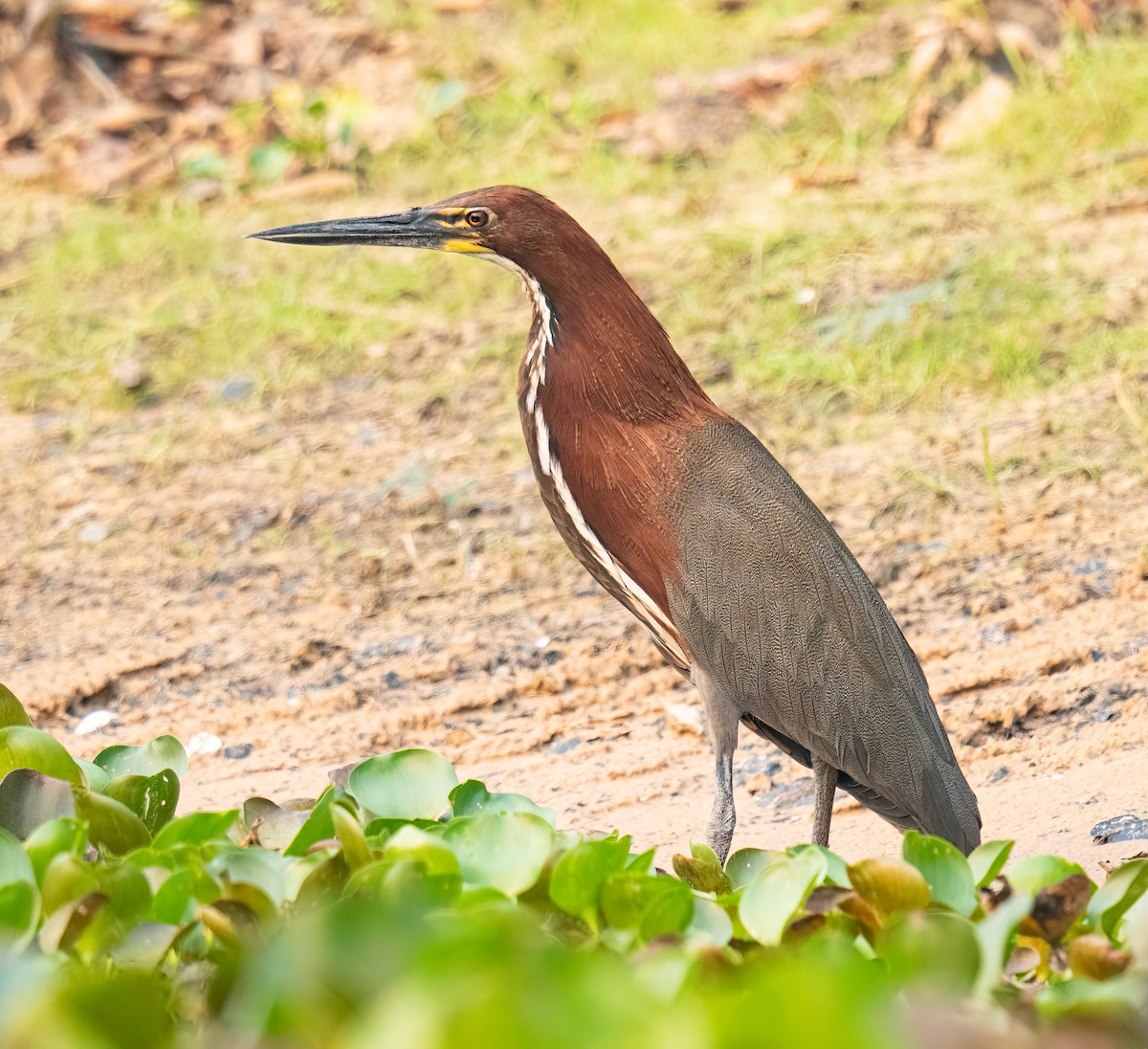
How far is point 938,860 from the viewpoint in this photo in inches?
90.1

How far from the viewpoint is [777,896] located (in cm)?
217

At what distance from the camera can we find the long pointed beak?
3.99 m

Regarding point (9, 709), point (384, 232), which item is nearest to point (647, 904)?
point (9, 709)

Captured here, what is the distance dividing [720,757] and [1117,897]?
1.54 m

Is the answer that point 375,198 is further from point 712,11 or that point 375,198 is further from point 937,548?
point 937,548

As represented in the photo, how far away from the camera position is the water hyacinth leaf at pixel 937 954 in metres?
1.88

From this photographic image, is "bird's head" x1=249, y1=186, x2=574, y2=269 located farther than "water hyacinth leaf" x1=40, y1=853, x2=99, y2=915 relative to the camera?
Yes

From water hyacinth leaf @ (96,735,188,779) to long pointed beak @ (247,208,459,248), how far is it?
1.64 meters

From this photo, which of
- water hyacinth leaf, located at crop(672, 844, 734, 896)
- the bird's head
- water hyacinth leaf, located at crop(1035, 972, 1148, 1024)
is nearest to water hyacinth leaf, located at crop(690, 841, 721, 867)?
water hyacinth leaf, located at crop(672, 844, 734, 896)

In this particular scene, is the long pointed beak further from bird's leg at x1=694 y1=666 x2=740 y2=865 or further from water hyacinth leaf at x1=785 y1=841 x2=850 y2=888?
water hyacinth leaf at x1=785 y1=841 x2=850 y2=888

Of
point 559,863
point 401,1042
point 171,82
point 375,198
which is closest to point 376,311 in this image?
point 375,198

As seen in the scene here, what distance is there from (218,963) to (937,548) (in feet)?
12.0

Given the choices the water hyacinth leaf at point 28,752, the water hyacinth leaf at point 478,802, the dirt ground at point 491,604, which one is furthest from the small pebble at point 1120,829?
the water hyacinth leaf at point 28,752

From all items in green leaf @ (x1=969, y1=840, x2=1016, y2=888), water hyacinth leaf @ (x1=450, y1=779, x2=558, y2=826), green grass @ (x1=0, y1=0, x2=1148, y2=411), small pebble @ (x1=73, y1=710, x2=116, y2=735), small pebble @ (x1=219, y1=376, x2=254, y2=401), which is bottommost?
small pebble @ (x1=73, y1=710, x2=116, y2=735)
